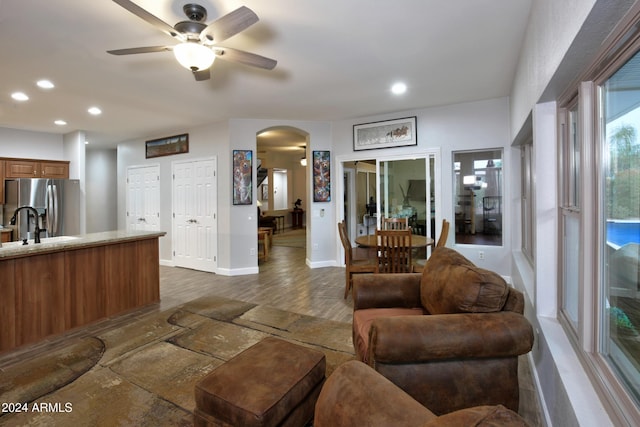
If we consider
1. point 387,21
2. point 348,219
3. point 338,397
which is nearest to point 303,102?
point 387,21

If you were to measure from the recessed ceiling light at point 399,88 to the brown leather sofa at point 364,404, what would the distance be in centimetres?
347

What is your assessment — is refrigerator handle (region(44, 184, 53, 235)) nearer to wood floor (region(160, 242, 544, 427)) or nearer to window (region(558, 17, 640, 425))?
wood floor (region(160, 242, 544, 427))

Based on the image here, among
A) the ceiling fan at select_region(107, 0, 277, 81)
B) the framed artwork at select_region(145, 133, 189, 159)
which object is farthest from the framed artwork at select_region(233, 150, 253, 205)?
the ceiling fan at select_region(107, 0, 277, 81)

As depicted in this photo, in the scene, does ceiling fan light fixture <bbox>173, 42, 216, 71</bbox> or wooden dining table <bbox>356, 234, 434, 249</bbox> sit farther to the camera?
wooden dining table <bbox>356, 234, 434, 249</bbox>

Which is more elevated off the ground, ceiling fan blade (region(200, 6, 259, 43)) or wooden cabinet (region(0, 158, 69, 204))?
ceiling fan blade (region(200, 6, 259, 43))

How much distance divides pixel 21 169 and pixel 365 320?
6945 mm

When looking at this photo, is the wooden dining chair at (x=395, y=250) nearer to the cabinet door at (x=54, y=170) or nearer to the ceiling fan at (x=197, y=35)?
the ceiling fan at (x=197, y=35)

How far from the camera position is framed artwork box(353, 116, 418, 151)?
4797 millimetres

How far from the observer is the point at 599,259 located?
1412mm

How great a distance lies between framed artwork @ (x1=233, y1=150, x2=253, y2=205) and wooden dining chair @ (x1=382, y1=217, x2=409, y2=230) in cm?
233

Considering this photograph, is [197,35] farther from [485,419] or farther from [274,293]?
[274,293]

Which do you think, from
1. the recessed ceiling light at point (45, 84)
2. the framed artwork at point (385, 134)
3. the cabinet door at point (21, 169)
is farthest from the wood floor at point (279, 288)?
the cabinet door at point (21, 169)

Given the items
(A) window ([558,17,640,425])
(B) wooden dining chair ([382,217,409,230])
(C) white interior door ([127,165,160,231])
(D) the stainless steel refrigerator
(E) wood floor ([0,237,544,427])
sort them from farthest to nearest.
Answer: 1. (C) white interior door ([127,165,160,231])
2. (D) the stainless steel refrigerator
3. (B) wooden dining chair ([382,217,409,230])
4. (E) wood floor ([0,237,544,427])
5. (A) window ([558,17,640,425])

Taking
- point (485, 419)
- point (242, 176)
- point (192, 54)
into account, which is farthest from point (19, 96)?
point (485, 419)
